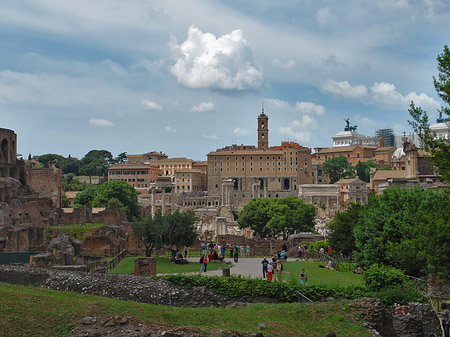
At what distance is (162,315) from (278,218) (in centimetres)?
4024

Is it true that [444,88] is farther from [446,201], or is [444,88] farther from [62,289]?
[62,289]

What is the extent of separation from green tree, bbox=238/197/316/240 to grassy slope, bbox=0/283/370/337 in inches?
1457

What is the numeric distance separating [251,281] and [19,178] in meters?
37.8

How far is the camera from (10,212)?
38.6 meters

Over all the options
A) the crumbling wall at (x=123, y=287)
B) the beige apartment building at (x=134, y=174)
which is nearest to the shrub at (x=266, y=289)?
the crumbling wall at (x=123, y=287)

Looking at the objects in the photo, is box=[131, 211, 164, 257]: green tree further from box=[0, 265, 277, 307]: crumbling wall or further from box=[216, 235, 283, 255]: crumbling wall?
box=[0, 265, 277, 307]: crumbling wall

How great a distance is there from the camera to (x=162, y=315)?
42.5ft

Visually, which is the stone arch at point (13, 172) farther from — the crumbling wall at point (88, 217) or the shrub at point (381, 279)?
the shrub at point (381, 279)

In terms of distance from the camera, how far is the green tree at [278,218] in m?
52.1

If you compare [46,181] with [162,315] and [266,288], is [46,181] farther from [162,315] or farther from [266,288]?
[162,315]

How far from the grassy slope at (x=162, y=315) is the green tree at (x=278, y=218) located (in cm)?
3701

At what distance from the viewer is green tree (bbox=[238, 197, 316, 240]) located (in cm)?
5206

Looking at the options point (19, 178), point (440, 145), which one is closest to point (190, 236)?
point (440, 145)

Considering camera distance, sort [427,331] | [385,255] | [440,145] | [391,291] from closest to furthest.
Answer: [427,331], [391,291], [440,145], [385,255]
